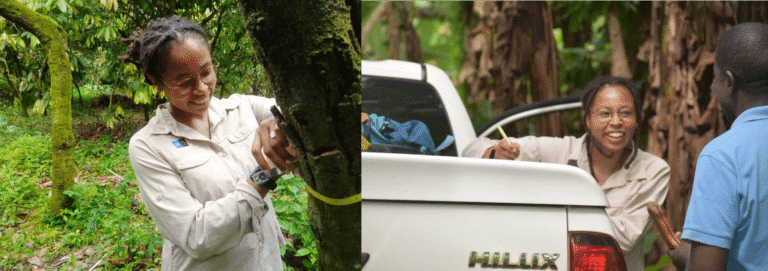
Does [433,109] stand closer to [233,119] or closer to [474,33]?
[474,33]

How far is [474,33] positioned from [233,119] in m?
0.98

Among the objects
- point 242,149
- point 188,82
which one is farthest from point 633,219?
point 188,82

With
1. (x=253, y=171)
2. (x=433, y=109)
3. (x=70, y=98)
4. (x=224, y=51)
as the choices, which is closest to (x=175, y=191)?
(x=253, y=171)

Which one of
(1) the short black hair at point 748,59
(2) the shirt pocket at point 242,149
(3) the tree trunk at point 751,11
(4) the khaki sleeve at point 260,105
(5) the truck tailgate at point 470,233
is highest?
(3) the tree trunk at point 751,11

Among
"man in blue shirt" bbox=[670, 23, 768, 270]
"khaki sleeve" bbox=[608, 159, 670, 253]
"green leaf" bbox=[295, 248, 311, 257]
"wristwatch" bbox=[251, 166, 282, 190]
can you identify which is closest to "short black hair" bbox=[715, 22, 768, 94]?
"man in blue shirt" bbox=[670, 23, 768, 270]

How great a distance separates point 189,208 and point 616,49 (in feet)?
5.96

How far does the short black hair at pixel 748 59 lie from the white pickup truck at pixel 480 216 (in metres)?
0.34

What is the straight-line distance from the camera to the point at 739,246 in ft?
3.29

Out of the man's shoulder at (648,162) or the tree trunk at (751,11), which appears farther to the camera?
the tree trunk at (751,11)

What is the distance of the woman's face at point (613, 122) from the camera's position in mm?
1255

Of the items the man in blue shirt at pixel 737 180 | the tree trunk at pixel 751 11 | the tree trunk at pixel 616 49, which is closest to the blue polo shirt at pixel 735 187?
the man in blue shirt at pixel 737 180

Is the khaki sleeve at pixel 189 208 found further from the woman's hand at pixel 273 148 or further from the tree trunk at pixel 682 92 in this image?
the tree trunk at pixel 682 92

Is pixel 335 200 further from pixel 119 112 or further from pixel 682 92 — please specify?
pixel 682 92

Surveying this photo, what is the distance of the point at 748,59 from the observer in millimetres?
994
